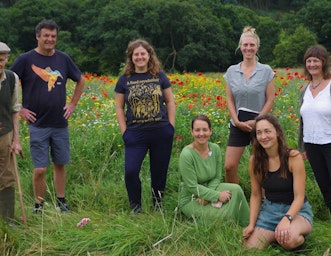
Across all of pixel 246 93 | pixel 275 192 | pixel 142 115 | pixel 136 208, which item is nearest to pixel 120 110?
pixel 142 115

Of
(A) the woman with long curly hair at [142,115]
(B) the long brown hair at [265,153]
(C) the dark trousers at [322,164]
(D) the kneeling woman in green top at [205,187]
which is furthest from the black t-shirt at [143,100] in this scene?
(C) the dark trousers at [322,164]

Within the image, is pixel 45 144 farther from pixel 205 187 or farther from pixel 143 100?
pixel 205 187

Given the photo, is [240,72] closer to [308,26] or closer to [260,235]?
[260,235]

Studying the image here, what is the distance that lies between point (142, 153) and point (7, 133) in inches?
48.0

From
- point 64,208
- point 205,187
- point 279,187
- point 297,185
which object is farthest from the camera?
point 64,208

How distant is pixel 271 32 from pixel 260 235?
50.6 meters

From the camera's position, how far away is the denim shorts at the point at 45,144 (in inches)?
173

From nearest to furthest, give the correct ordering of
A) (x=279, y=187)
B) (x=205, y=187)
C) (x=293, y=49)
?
1. (x=279, y=187)
2. (x=205, y=187)
3. (x=293, y=49)

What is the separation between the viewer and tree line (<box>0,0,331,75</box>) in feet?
141

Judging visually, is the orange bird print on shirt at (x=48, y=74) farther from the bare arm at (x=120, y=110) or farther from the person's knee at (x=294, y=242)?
the person's knee at (x=294, y=242)

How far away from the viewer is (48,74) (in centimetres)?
437

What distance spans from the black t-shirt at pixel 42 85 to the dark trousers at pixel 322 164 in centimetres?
241

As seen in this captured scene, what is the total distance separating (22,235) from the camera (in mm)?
3766

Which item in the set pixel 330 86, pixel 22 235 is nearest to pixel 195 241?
pixel 22 235
